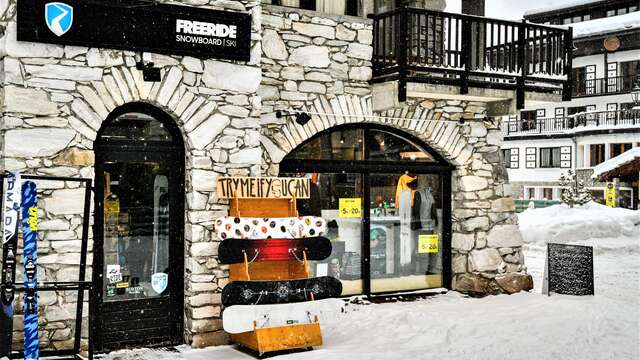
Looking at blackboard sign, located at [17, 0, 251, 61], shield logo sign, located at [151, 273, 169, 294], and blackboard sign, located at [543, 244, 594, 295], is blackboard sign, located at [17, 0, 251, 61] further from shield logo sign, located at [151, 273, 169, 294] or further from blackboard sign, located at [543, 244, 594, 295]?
blackboard sign, located at [543, 244, 594, 295]

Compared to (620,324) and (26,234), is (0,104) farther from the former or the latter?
(620,324)

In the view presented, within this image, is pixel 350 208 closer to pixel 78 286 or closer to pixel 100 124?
pixel 100 124

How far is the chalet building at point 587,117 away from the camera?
114 ft

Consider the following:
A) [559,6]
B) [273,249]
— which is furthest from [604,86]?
[273,249]

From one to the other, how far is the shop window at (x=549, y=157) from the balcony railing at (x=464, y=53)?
28622mm

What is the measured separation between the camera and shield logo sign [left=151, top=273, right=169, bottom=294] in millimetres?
7527

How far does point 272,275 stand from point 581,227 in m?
12.5

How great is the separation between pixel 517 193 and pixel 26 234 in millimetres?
37086

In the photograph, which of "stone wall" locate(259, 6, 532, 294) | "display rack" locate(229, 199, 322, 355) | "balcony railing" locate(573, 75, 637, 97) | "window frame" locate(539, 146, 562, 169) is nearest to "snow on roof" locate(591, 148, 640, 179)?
"balcony railing" locate(573, 75, 637, 97)

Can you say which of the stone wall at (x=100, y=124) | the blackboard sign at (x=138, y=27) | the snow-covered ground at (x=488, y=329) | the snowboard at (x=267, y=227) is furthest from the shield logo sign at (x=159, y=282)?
the blackboard sign at (x=138, y=27)

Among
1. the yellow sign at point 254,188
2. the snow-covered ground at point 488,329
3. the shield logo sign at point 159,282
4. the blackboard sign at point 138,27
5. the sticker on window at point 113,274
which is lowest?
the snow-covered ground at point 488,329

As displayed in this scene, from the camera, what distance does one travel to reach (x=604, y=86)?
3697 cm

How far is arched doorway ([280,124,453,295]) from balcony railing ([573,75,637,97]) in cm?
2899

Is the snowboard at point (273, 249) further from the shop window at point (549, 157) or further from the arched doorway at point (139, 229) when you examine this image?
the shop window at point (549, 157)
